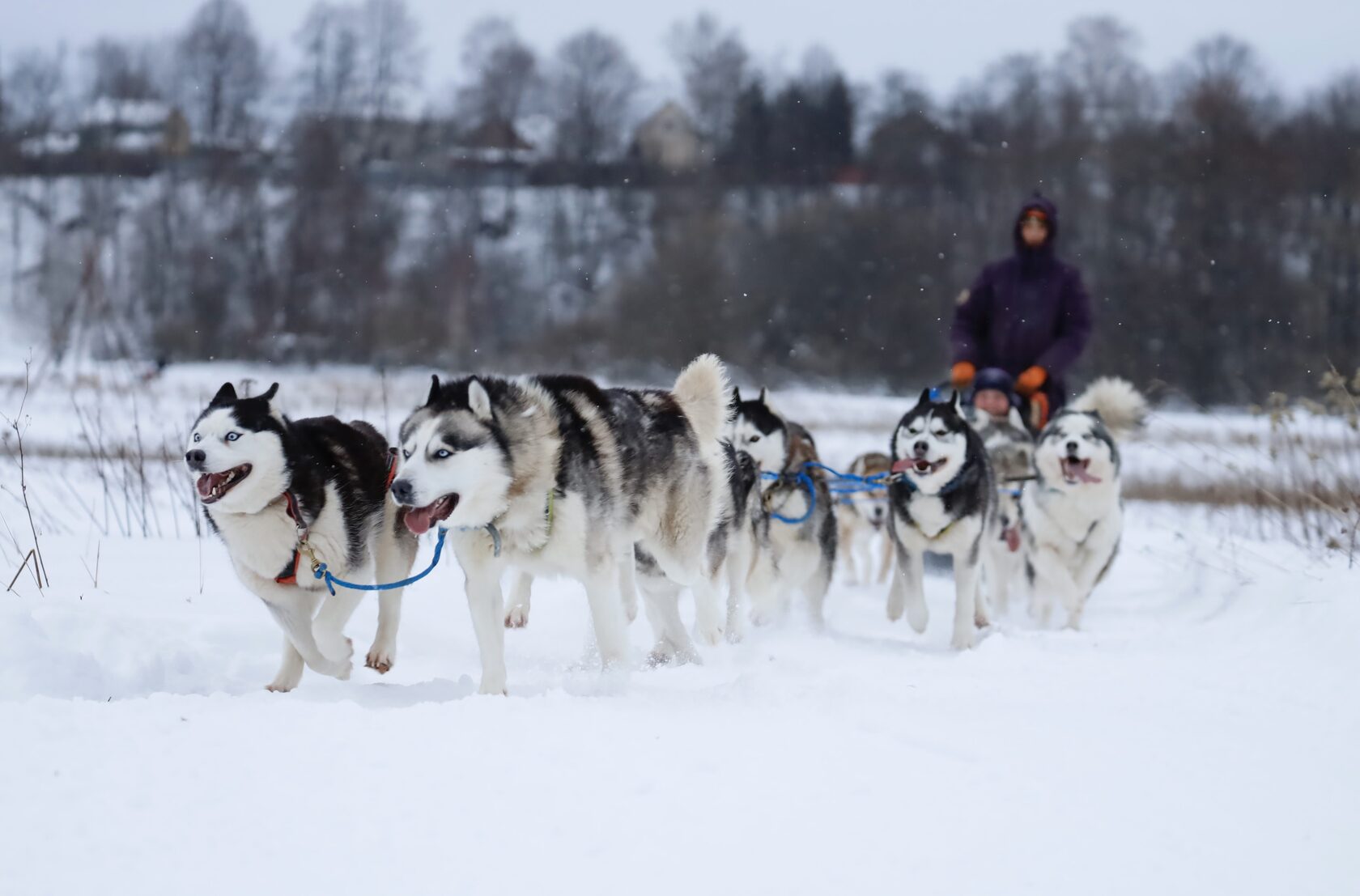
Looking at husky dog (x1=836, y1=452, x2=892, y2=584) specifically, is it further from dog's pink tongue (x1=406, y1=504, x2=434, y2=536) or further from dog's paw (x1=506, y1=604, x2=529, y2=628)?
dog's pink tongue (x1=406, y1=504, x2=434, y2=536)

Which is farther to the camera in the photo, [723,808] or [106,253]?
[106,253]

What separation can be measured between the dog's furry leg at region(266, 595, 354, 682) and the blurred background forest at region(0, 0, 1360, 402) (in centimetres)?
2165

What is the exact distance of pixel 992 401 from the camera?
6379mm

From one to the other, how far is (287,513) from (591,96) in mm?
34852

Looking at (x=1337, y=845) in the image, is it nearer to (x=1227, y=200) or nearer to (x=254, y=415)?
(x=254, y=415)

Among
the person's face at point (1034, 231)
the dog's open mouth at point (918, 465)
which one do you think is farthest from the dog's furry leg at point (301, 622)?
the person's face at point (1034, 231)

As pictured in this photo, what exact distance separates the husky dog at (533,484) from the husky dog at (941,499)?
1679mm

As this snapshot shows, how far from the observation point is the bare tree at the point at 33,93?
119 ft

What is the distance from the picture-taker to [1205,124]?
96.5ft

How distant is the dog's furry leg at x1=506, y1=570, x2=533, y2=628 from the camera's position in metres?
4.77

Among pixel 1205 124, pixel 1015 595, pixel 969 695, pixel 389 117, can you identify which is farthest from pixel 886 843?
pixel 389 117

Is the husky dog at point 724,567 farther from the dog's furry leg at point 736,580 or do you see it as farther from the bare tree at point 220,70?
the bare tree at point 220,70

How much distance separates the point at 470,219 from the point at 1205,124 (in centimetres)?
2134

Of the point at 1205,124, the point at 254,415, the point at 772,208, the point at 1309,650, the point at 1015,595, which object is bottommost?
the point at 1015,595
